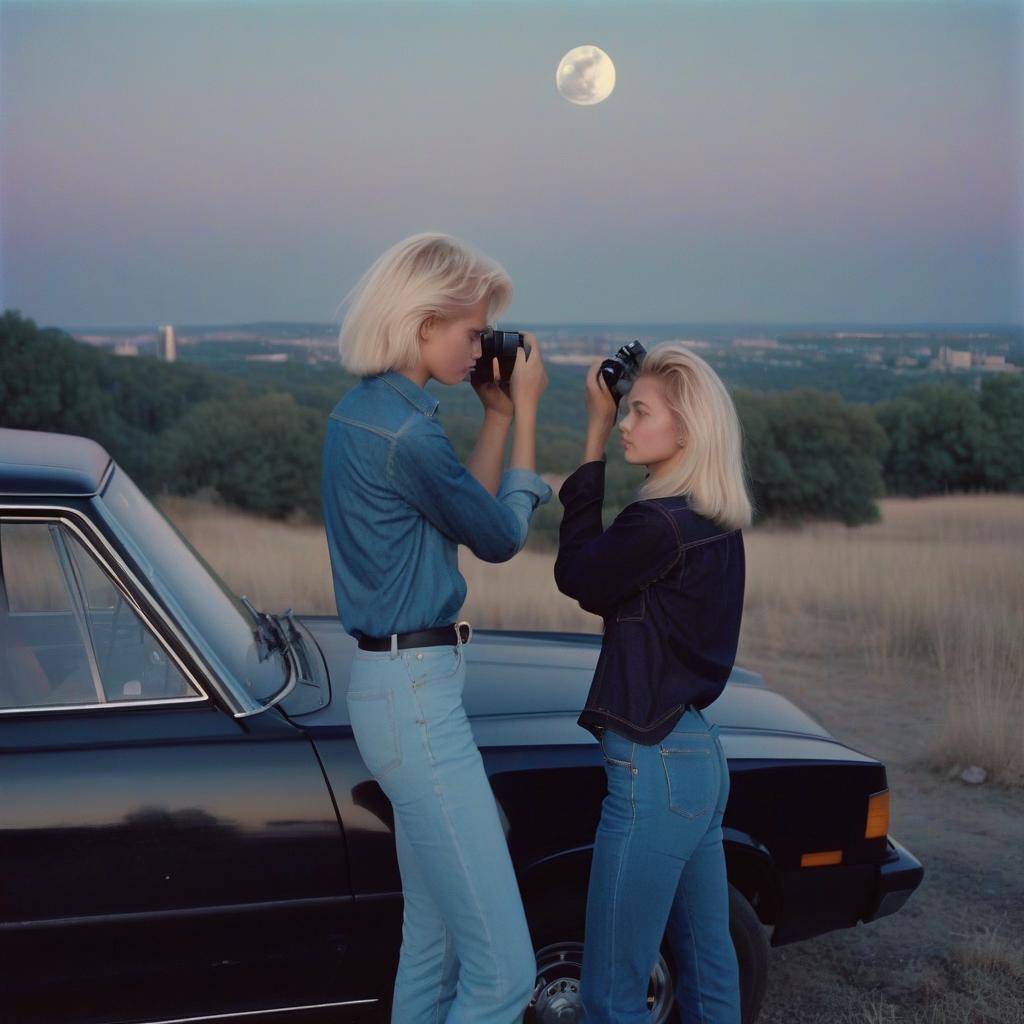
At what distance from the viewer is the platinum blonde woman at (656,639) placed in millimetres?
2232

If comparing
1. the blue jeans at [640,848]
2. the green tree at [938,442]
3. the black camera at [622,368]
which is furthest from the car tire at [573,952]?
the green tree at [938,442]

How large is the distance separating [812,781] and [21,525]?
195 centimetres

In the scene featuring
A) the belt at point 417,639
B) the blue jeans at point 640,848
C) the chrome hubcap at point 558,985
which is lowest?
the chrome hubcap at point 558,985

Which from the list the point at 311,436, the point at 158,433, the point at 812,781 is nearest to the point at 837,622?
the point at 812,781

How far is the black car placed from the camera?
2.39 m

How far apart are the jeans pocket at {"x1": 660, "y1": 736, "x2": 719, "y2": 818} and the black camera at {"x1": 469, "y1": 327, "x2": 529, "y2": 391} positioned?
30.3 inches

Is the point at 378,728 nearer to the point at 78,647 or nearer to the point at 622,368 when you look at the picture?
the point at 622,368

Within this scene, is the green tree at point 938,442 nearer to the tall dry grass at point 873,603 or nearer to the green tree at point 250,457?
the tall dry grass at point 873,603

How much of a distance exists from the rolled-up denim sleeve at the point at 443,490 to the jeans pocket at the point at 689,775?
0.52m

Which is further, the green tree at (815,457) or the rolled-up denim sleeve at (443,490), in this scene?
the green tree at (815,457)

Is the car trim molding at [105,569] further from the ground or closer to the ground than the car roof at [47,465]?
closer to the ground

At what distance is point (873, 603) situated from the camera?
10172mm

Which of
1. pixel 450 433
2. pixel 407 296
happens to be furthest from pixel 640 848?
pixel 450 433

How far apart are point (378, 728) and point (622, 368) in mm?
875
